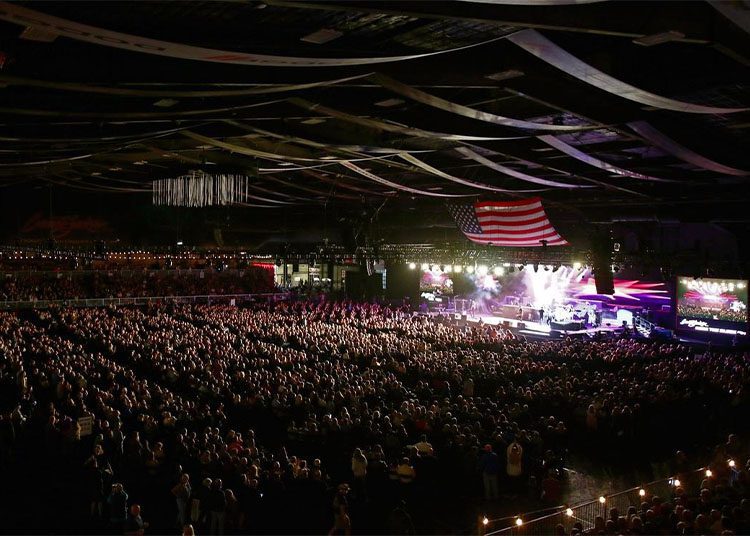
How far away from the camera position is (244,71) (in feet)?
22.3

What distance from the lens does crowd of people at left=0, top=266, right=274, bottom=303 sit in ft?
102

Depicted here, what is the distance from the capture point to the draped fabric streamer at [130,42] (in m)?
4.63

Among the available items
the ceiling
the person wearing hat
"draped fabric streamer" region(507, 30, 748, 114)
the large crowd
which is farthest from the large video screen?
"draped fabric streamer" region(507, 30, 748, 114)

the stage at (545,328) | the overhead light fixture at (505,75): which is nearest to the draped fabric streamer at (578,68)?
the overhead light fixture at (505,75)

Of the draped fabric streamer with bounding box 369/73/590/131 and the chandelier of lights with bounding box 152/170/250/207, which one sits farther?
the chandelier of lights with bounding box 152/170/250/207

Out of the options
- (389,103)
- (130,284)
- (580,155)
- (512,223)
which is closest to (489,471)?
(389,103)

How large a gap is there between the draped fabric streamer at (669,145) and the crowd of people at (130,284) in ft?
89.9

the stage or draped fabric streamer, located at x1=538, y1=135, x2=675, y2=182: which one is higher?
draped fabric streamer, located at x1=538, y1=135, x2=675, y2=182

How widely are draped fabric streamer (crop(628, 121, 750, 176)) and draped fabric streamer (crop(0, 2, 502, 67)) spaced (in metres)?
5.39

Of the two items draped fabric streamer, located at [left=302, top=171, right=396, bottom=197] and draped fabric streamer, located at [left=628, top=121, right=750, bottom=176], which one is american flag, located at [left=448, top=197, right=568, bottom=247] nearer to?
draped fabric streamer, located at [left=302, top=171, right=396, bottom=197]

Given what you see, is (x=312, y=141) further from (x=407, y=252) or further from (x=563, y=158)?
(x=407, y=252)

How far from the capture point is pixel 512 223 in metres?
22.6

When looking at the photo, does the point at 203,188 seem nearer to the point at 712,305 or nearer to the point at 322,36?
the point at 322,36

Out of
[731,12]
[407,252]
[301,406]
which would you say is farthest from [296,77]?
[407,252]
